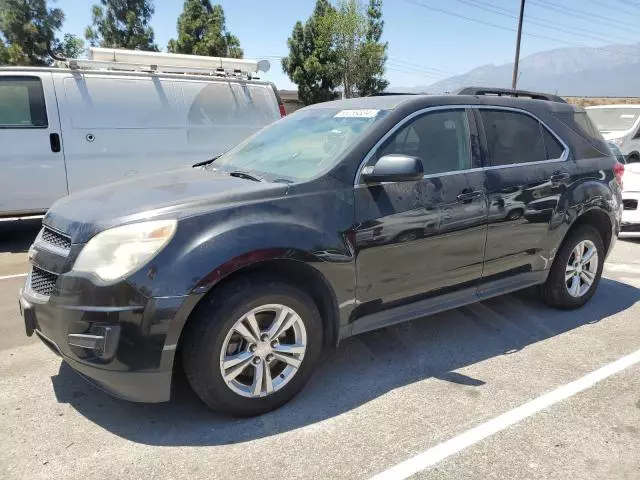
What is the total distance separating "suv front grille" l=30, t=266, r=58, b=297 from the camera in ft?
9.03

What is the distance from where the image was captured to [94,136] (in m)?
6.75

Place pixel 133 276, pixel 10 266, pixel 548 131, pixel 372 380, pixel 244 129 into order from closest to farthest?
pixel 133 276
pixel 372 380
pixel 548 131
pixel 10 266
pixel 244 129

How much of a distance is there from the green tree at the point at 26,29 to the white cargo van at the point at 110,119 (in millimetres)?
25207

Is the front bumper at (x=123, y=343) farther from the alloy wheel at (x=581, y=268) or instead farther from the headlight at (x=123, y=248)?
the alloy wheel at (x=581, y=268)

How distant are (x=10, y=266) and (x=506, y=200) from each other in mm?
5161

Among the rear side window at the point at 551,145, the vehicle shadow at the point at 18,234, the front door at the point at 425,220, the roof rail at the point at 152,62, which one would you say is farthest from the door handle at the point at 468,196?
the vehicle shadow at the point at 18,234

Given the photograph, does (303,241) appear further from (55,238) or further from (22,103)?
(22,103)

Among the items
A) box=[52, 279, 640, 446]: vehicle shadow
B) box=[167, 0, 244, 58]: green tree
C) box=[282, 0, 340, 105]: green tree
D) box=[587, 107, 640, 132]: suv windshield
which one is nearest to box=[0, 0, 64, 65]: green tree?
box=[167, 0, 244, 58]: green tree

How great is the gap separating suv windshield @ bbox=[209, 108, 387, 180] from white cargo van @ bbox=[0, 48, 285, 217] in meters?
3.39

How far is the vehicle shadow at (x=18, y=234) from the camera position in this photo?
22.1 ft

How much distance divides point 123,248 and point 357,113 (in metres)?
1.79

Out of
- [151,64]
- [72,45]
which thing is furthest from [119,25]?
[151,64]

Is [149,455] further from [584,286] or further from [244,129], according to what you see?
[244,129]

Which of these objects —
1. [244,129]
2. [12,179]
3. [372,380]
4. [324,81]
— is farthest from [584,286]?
[324,81]
